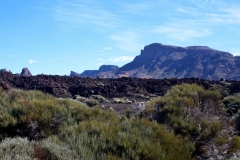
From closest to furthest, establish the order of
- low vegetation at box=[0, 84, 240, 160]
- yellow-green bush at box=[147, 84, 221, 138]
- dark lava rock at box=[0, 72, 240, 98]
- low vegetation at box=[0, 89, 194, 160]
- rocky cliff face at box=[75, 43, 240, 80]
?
low vegetation at box=[0, 89, 194, 160]
low vegetation at box=[0, 84, 240, 160]
yellow-green bush at box=[147, 84, 221, 138]
dark lava rock at box=[0, 72, 240, 98]
rocky cliff face at box=[75, 43, 240, 80]

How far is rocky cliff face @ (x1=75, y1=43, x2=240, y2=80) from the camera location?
4897 inches

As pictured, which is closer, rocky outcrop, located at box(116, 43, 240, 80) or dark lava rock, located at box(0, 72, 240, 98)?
dark lava rock, located at box(0, 72, 240, 98)

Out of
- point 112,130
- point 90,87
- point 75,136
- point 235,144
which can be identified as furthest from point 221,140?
point 90,87

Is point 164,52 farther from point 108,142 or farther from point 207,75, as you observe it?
point 108,142

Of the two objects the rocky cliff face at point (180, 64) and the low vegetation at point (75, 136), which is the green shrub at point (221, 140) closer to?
the low vegetation at point (75, 136)

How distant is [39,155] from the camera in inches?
175

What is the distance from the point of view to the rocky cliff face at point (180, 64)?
124375 mm

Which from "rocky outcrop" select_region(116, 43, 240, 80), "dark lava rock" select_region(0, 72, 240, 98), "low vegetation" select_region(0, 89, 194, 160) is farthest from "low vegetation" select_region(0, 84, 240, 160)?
"rocky outcrop" select_region(116, 43, 240, 80)

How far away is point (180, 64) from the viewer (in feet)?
488

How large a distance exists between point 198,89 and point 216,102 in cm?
89

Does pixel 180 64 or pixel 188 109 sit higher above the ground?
pixel 180 64

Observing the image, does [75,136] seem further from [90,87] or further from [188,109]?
[90,87]

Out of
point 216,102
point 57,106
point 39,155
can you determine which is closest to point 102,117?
point 57,106

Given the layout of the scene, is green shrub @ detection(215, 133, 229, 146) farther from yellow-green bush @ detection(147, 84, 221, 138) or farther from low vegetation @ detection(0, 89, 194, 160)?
low vegetation @ detection(0, 89, 194, 160)
